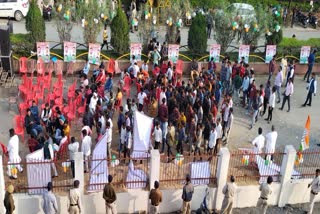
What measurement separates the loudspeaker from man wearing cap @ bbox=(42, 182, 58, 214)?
8.28 metres

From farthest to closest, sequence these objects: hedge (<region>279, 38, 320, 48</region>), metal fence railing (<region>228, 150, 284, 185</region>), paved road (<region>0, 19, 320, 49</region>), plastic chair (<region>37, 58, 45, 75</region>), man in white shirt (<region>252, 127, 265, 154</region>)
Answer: paved road (<region>0, 19, 320, 49</region>)
hedge (<region>279, 38, 320, 48</region>)
plastic chair (<region>37, 58, 45, 75</region>)
man in white shirt (<region>252, 127, 265, 154</region>)
metal fence railing (<region>228, 150, 284, 185</region>)

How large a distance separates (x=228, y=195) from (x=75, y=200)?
360 centimetres

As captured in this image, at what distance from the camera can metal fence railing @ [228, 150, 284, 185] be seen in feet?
43.0

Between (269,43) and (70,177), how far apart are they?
39.9 ft

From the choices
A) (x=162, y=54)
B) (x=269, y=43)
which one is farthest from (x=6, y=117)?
(x=269, y=43)

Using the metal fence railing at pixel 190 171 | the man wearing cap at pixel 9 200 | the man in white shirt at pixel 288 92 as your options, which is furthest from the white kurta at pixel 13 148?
the man in white shirt at pixel 288 92

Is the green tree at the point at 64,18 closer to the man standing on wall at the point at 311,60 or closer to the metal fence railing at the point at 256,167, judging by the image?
the man standing on wall at the point at 311,60

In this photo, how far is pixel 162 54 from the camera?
20.1 meters

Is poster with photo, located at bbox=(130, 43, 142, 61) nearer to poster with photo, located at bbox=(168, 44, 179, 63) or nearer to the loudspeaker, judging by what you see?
poster with photo, located at bbox=(168, 44, 179, 63)

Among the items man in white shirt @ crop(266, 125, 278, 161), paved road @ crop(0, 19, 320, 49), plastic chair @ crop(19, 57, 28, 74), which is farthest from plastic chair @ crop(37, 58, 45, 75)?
man in white shirt @ crop(266, 125, 278, 161)

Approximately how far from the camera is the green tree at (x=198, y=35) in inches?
818

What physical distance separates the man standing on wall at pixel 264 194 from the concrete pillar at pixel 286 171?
0.91 metres

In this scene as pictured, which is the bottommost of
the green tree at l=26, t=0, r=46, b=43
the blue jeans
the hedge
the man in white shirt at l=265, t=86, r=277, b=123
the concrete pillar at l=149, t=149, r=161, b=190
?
the concrete pillar at l=149, t=149, r=161, b=190

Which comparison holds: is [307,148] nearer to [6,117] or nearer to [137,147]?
[137,147]
